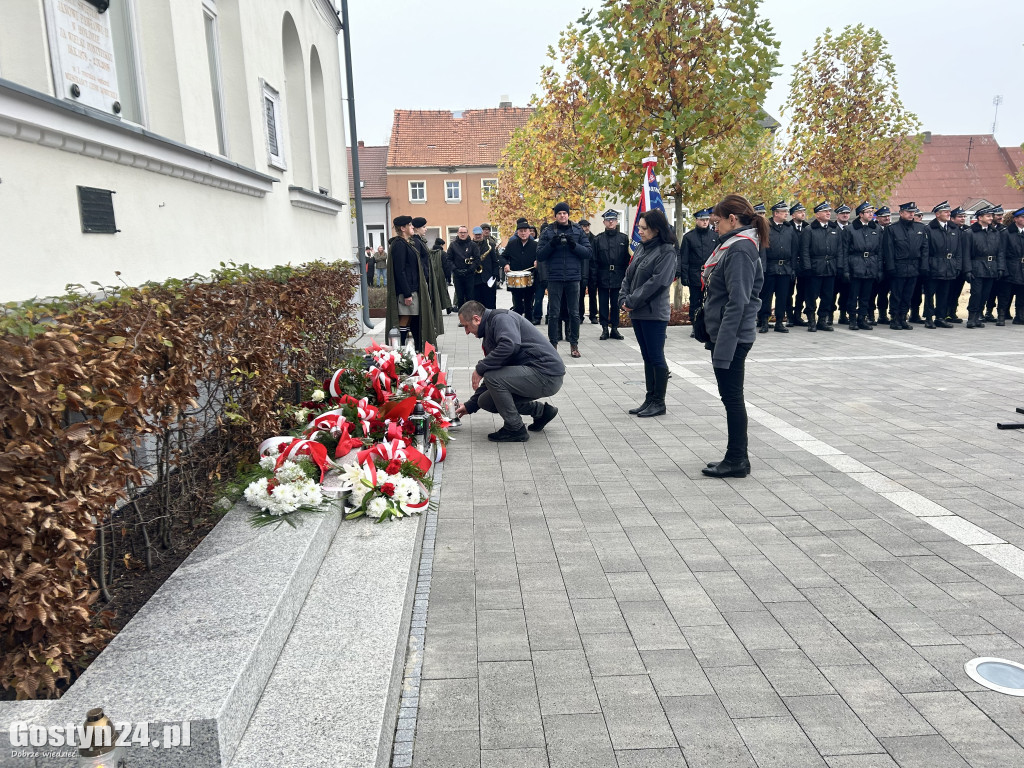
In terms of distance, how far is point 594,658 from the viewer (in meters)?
3.47

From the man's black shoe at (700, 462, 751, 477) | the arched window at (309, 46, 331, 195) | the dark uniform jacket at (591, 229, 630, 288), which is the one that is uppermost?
the arched window at (309, 46, 331, 195)

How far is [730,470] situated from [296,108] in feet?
32.3

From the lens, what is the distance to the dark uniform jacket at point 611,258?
1484 cm

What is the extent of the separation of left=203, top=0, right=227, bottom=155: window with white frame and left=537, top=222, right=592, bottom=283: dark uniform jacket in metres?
5.38

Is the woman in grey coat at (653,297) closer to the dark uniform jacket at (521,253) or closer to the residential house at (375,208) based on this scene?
the dark uniform jacket at (521,253)

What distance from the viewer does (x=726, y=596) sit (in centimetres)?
404

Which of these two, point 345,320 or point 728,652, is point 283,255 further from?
point 728,652

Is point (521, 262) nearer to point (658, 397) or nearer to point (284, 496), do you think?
point (658, 397)

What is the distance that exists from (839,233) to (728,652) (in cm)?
1352

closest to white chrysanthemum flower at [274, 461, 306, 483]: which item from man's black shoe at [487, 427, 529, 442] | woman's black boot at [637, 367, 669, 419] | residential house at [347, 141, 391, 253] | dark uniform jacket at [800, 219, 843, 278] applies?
man's black shoe at [487, 427, 529, 442]

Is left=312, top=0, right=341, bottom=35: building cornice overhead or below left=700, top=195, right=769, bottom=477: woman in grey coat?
overhead

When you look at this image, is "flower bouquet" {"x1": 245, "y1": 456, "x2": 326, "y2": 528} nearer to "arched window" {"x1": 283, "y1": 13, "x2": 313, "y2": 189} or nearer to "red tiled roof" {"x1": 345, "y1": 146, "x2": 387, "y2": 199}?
"arched window" {"x1": 283, "y1": 13, "x2": 313, "y2": 189}

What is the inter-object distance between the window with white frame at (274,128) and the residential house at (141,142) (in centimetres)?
2

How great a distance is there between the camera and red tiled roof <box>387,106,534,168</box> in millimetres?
55469
